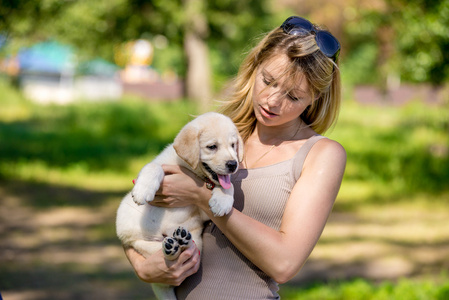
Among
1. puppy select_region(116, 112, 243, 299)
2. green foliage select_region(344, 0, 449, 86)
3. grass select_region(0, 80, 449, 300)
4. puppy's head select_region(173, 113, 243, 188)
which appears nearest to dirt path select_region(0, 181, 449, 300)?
grass select_region(0, 80, 449, 300)

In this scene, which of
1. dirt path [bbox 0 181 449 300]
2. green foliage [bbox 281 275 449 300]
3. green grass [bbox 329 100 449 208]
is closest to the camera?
green foliage [bbox 281 275 449 300]

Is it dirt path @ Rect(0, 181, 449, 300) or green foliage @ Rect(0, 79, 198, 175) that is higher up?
dirt path @ Rect(0, 181, 449, 300)

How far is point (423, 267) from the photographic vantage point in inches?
312

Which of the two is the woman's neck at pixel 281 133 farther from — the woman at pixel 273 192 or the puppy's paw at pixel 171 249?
the puppy's paw at pixel 171 249

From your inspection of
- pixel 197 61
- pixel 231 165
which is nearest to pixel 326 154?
pixel 231 165

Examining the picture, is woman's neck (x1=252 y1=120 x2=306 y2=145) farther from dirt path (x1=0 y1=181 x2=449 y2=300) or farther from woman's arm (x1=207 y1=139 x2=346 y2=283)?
dirt path (x1=0 y1=181 x2=449 y2=300)

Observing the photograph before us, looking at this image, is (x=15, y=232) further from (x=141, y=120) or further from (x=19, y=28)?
(x=141, y=120)

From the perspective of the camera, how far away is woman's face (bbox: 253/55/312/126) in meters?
2.51

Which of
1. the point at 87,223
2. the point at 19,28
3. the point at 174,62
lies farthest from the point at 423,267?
the point at 174,62

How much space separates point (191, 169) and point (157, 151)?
465 inches

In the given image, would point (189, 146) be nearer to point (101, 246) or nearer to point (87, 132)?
point (101, 246)

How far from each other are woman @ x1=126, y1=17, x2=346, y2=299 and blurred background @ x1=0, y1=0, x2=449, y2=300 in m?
0.54

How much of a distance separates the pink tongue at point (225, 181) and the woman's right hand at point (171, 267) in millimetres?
292

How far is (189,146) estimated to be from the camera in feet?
8.64
